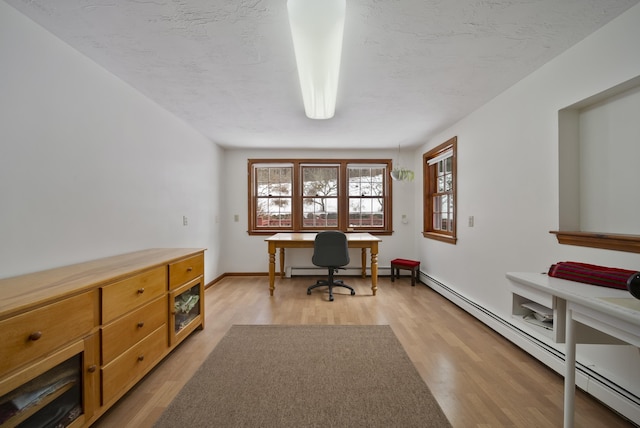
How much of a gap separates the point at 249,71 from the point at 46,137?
4.84ft

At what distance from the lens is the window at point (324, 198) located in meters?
5.26

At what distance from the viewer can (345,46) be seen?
1953mm

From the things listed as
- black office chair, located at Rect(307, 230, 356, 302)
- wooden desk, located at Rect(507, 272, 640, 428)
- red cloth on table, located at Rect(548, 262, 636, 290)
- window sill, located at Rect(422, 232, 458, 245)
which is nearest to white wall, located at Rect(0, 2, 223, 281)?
black office chair, located at Rect(307, 230, 356, 302)

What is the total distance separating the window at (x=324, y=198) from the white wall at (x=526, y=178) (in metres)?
1.74

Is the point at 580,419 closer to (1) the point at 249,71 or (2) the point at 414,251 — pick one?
(1) the point at 249,71

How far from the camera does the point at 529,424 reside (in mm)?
1561

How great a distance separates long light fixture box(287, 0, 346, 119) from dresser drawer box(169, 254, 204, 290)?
6.11ft

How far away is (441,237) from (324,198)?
7.23 feet

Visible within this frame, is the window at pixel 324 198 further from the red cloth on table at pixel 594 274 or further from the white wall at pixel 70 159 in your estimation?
the red cloth on table at pixel 594 274

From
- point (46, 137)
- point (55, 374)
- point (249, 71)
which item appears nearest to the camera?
point (55, 374)

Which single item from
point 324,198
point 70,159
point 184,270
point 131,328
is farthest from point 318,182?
point 131,328

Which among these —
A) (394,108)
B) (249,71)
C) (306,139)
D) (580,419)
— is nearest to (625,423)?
(580,419)

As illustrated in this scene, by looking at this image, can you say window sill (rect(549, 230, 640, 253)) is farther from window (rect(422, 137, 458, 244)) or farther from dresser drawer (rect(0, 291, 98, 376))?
dresser drawer (rect(0, 291, 98, 376))

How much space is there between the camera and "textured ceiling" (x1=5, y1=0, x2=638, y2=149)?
1595mm
